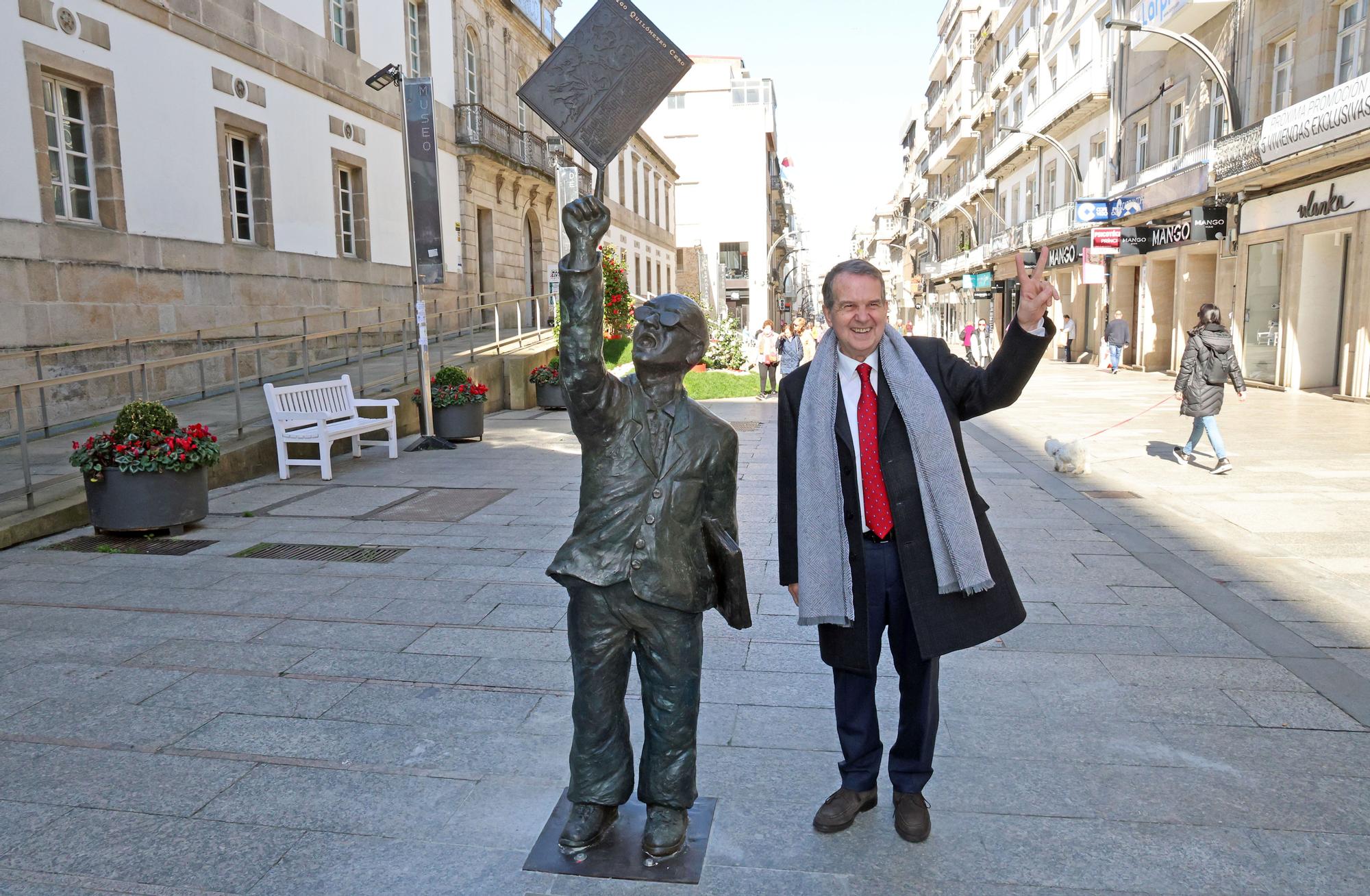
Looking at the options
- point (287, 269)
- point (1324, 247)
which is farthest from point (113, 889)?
point (1324, 247)

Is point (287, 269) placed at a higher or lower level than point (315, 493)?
higher

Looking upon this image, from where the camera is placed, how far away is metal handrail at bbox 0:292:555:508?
7.33 meters

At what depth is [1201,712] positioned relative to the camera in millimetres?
3719

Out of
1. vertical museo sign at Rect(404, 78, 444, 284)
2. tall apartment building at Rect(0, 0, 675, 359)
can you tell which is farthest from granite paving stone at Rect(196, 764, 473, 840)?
vertical museo sign at Rect(404, 78, 444, 284)

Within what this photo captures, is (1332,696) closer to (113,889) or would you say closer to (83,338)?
(113,889)

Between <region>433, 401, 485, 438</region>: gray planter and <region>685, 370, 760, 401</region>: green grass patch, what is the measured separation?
6.36 m

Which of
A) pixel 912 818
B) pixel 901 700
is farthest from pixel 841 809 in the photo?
pixel 901 700

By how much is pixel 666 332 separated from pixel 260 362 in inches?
446

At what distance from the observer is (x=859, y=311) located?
2730 mm

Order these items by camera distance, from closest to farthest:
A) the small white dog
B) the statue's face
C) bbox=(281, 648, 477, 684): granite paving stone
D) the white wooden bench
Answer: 1. the statue's face
2. bbox=(281, 648, 477, 684): granite paving stone
3. the small white dog
4. the white wooden bench

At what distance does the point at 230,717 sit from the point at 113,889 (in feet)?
3.75

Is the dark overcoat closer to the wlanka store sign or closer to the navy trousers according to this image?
the navy trousers

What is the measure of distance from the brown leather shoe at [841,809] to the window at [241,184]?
42.8 feet

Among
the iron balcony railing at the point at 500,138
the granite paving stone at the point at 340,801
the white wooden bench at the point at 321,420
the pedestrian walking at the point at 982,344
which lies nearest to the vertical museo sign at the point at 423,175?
the white wooden bench at the point at 321,420
